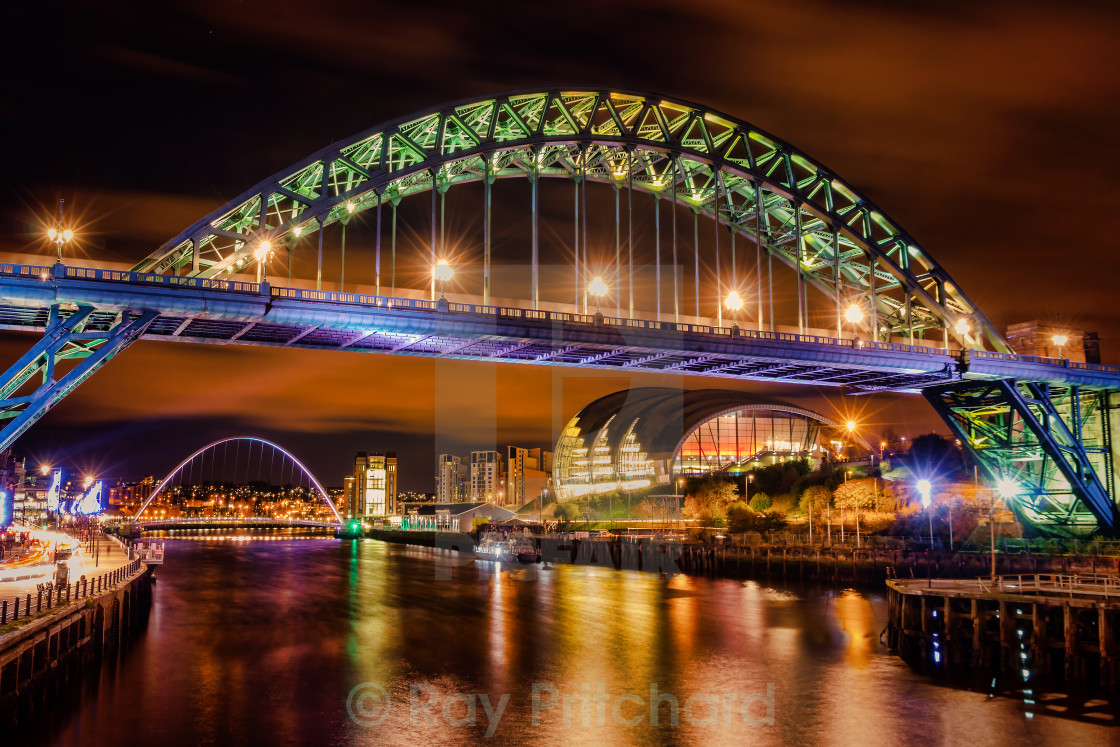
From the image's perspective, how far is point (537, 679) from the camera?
31922 millimetres

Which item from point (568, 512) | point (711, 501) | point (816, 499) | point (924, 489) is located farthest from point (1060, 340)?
point (568, 512)

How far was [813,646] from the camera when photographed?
37.3 m

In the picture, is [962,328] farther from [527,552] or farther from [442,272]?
[527,552]

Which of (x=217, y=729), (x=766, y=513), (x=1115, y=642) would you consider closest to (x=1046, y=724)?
(x=1115, y=642)

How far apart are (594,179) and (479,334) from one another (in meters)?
16.4

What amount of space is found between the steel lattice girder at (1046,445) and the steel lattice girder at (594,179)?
3.54 meters

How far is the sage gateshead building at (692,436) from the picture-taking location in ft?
397

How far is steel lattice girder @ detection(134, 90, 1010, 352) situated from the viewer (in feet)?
132

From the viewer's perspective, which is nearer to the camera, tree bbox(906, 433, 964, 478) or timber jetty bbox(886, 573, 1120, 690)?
timber jetty bbox(886, 573, 1120, 690)

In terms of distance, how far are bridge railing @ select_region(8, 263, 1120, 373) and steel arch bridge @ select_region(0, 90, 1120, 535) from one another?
0.37 ft

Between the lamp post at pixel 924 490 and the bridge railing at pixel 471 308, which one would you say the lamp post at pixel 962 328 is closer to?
the bridge railing at pixel 471 308

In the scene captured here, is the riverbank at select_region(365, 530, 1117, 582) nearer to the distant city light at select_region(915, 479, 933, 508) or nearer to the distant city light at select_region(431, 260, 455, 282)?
the distant city light at select_region(915, 479, 933, 508)
